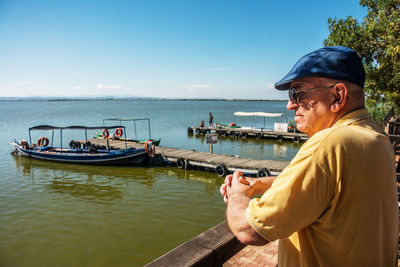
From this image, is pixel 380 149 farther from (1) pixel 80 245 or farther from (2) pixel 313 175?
(1) pixel 80 245

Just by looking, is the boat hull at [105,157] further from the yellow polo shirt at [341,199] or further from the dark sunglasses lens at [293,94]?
the yellow polo shirt at [341,199]

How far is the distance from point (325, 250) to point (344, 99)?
729 millimetres

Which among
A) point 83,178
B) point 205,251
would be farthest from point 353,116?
point 83,178

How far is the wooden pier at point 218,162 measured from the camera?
1568cm

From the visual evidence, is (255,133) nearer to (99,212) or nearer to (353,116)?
(99,212)

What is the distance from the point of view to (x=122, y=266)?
8.12m

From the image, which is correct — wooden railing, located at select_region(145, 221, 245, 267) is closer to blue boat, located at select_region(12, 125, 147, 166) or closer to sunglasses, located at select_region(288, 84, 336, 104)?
sunglasses, located at select_region(288, 84, 336, 104)

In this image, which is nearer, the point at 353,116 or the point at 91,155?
the point at 353,116

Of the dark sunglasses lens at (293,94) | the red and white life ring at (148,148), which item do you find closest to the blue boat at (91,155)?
the red and white life ring at (148,148)

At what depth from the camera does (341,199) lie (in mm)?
1070

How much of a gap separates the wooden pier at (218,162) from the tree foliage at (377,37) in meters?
7.04

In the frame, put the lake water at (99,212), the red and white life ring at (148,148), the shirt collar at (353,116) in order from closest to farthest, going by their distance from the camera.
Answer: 1. the shirt collar at (353,116)
2. the lake water at (99,212)
3. the red and white life ring at (148,148)

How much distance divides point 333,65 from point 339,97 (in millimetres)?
163

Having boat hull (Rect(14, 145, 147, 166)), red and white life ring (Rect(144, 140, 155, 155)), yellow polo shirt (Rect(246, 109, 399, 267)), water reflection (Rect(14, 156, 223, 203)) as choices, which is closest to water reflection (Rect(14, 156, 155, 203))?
water reflection (Rect(14, 156, 223, 203))
